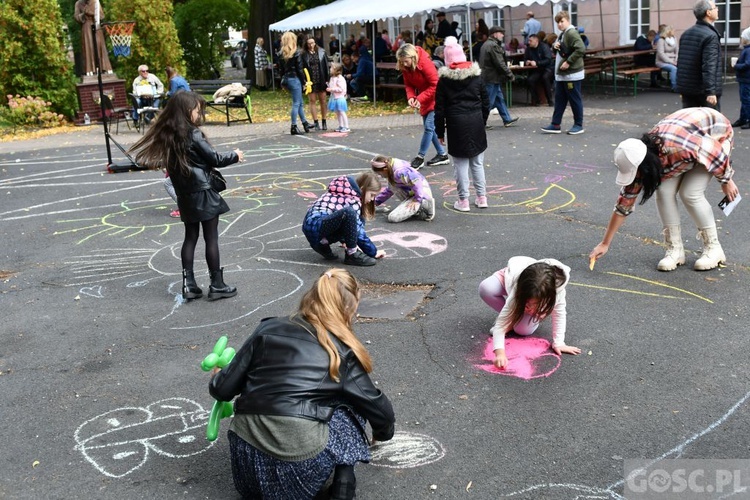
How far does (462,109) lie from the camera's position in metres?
8.56

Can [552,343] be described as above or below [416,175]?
below

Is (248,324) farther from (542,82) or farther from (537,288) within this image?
(542,82)

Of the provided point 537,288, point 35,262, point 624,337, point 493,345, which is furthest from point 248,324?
point 35,262

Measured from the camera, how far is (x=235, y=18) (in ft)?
95.5

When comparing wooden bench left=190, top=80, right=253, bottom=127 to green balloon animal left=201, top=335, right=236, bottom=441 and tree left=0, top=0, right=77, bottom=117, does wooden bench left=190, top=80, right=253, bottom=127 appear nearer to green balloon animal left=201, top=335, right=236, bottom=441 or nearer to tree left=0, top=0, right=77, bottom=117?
tree left=0, top=0, right=77, bottom=117

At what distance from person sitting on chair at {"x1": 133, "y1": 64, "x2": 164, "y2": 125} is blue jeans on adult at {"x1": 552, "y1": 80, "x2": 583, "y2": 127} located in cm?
851

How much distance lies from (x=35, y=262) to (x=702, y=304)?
18.8 ft

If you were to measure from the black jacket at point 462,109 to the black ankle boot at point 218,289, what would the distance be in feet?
10.3

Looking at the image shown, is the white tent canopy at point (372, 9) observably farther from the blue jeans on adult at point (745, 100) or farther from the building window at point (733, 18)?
the blue jeans on adult at point (745, 100)

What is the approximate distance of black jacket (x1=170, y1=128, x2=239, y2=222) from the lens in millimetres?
6113

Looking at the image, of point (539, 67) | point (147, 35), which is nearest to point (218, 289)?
point (539, 67)

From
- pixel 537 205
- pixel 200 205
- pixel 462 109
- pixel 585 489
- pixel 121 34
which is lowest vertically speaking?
pixel 585 489

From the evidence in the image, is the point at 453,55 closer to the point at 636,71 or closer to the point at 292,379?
the point at 292,379

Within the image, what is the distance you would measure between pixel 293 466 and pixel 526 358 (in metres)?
2.00
